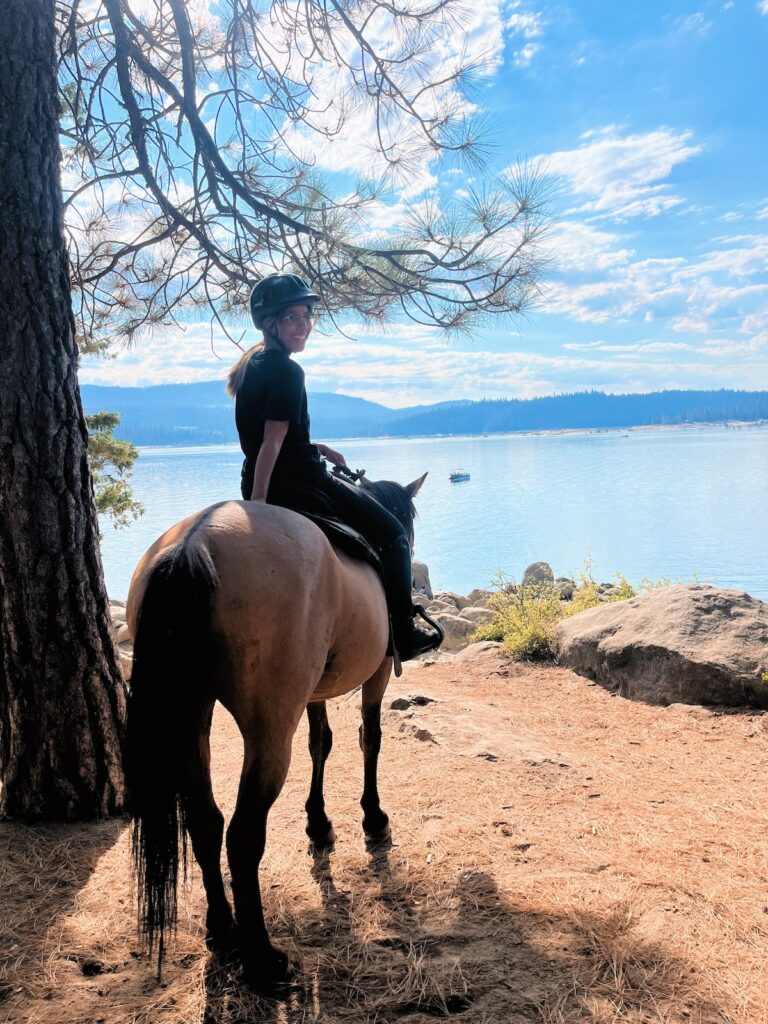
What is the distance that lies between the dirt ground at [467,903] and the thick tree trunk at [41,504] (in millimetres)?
377

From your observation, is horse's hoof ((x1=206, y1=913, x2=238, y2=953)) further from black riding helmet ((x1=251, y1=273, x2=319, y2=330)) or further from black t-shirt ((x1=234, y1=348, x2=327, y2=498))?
black riding helmet ((x1=251, y1=273, x2=319, y2=330))

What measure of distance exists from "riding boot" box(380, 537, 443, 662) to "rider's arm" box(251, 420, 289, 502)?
81 centimetres

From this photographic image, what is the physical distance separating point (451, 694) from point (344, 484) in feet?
11.7

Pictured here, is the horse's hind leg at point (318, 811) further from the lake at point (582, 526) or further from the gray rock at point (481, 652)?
the lake at point (582, 526)

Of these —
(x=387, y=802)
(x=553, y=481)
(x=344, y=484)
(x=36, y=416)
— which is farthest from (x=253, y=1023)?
(x=553, y=481)

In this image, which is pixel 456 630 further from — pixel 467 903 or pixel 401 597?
pixel 467 903

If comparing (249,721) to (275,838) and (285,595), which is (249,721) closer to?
(285,595)

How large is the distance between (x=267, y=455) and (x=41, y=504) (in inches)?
51.3

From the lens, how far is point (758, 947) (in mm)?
2363

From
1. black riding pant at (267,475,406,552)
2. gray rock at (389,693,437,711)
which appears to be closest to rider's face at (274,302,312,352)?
black riding pant at (267,475,406,552)

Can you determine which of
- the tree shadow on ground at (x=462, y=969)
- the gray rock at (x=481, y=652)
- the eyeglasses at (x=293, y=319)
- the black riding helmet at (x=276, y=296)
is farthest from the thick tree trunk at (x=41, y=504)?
the gray rock at (x=481, y=652)

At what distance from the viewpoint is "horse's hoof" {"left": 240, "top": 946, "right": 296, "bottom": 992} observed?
7.19ft

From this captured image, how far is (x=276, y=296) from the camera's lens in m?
2.78

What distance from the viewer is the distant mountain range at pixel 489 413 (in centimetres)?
12731
